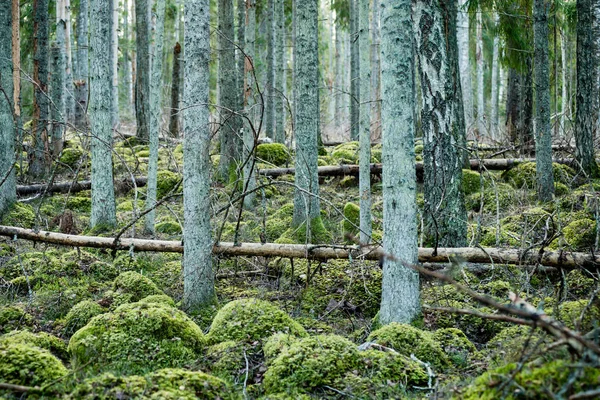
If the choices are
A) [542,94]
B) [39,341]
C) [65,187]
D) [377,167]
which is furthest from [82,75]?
[39,341]

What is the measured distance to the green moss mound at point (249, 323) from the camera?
5.14 metres

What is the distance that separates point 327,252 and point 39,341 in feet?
10.8

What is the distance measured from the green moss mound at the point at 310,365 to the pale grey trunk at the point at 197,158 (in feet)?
6.53

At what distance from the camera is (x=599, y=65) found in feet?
37.7

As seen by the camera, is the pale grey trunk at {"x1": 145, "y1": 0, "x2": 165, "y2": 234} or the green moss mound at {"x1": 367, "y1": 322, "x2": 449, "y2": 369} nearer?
the green moss mound at {"x1": 367, "y1": 322, "x2": 449, "y2": 369}

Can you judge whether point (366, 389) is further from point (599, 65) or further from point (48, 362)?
point (599, 65)

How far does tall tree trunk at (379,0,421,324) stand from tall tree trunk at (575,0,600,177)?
7130 millimetres

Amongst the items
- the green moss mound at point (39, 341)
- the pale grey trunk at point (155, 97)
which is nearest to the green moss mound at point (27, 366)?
the green moss mound at point (39, 341)

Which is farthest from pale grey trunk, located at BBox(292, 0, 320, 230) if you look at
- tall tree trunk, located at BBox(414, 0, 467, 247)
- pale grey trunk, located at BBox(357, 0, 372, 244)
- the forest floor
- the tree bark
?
the tree bark

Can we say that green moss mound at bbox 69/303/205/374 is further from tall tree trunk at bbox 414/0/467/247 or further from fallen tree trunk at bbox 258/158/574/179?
fallen tree trunk at bbox 258/158/574/179

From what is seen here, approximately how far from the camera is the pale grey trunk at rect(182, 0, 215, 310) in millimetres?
5953

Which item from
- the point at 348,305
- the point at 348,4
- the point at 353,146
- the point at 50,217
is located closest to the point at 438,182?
the point at 348,305

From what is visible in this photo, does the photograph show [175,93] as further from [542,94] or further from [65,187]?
[542,94]

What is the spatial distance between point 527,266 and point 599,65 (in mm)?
6943
